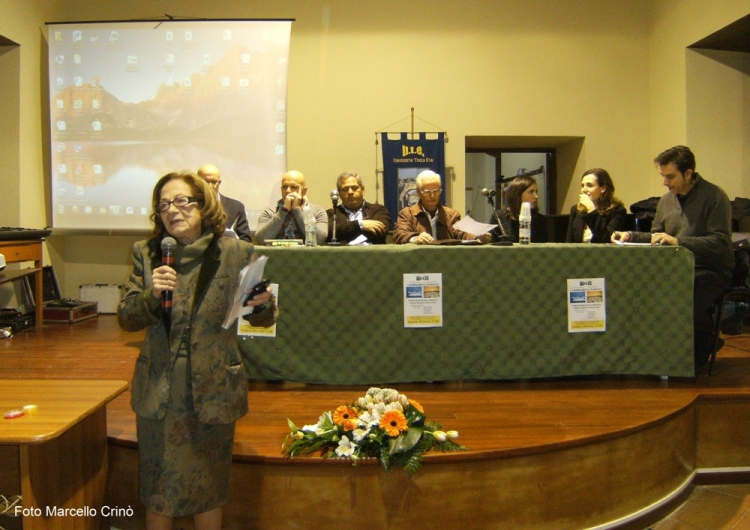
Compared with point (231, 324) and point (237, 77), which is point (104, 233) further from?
point (231, 324)

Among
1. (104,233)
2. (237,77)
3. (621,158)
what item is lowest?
(104,233)

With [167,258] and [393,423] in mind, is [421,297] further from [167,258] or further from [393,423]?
[167,258]

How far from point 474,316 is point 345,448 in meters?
1.10

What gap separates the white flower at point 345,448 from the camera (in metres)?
1.89

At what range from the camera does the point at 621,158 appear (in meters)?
5.70

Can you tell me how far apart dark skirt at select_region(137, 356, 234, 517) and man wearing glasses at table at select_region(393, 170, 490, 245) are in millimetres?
2142

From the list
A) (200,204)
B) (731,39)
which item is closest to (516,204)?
(200,204)

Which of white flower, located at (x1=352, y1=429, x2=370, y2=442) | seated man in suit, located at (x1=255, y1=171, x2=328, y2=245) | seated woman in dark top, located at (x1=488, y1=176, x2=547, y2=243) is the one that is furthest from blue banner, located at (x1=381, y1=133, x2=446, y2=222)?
white flower, located at (x1=352, y1=429, x2=370, y2=442)

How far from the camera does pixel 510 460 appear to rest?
1.99 metres

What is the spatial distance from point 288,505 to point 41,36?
5246 millimetres

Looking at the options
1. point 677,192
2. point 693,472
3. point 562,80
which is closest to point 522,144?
point 562,80

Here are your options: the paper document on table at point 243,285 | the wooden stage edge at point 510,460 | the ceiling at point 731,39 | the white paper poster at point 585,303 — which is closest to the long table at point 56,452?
the wooden stage edge at point 510,460

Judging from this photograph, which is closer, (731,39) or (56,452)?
(56,452)

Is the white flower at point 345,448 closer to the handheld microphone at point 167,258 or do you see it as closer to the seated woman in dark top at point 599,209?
the handheld microphone at point 167,258
